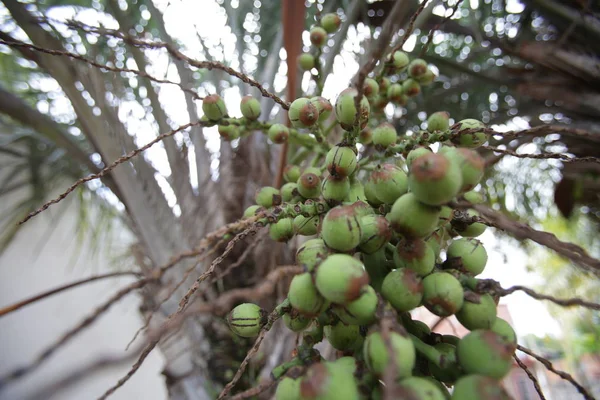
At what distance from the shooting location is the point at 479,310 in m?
0.36

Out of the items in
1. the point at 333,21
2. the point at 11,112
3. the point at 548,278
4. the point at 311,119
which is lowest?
the point at 548,278

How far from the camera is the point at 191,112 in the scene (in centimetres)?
126

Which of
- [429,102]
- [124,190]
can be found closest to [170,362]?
[124,190]

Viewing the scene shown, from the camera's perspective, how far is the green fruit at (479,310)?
0.36 metres

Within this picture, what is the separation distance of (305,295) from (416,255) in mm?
111

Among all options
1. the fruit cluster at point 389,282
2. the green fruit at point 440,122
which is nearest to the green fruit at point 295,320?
the fruit cluster at point 389,282

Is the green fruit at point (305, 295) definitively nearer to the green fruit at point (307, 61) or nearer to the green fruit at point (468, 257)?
the green fruit at point (468, 257)

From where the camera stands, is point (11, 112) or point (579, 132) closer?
point (579, 132)

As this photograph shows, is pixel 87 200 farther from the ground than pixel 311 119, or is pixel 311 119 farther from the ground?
pixel 87 200

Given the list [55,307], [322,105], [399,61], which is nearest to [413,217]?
[322,105]

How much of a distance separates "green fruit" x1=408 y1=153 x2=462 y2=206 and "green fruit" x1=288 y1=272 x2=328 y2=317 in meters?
0.12

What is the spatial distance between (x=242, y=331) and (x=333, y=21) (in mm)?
566

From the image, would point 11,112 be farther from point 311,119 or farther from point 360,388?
point 360,388

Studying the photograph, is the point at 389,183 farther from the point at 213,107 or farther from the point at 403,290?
the point at 213,107
